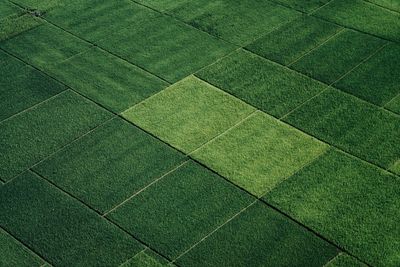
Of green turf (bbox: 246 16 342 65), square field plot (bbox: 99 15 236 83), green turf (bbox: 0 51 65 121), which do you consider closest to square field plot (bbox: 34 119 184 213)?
green turf (bbox: 0 51 65 121)

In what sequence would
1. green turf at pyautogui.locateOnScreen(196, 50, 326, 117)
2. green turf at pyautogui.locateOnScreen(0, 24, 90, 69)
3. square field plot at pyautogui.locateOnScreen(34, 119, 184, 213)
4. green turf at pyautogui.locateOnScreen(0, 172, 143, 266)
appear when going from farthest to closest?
green turf at pyautogui.locateOnScreen(0, 24, 90, 69) → green turf at pyautogui.locateOnScreen(196, 50, 326, 117) → square field plot at pyautogui.locateOnScreen(34, 119, 184, 213) → green turf at pyautogui.locateOnScreen(0, 172, 143, 266)

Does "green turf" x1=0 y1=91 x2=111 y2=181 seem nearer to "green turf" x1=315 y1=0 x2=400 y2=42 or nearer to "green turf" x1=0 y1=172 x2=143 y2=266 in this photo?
"green turf" x1=0 y1=172 x2=143 y2=266

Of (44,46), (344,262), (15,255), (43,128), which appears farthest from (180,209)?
(44,46)

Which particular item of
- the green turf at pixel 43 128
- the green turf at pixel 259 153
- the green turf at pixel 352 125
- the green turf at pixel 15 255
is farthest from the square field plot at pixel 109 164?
the green turf at pixel 352 125

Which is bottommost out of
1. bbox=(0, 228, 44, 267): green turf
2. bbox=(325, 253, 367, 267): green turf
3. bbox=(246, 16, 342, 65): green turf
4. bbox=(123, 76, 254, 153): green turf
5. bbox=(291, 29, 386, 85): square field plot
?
bbox=(325, 253, 367, 267): green turf

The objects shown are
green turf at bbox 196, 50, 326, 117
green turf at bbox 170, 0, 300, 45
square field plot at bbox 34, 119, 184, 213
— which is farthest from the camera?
green turf at bbox 170, 0, 300, 45

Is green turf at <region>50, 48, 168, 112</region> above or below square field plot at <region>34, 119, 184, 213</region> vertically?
above
